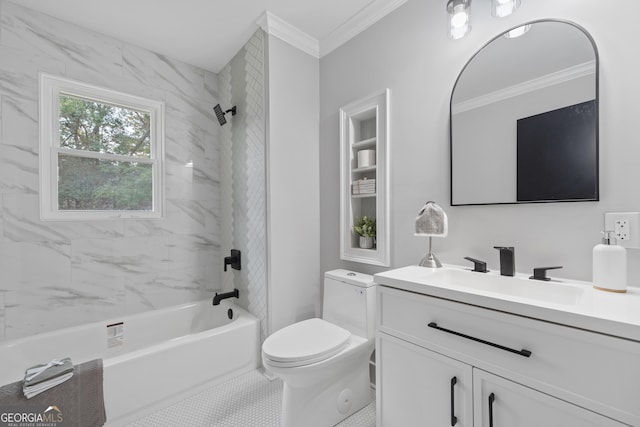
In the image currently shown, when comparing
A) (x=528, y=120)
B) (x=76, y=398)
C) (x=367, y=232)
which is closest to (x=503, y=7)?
(x=528, y=120)

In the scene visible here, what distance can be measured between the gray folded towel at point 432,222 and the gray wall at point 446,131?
10 centimetres

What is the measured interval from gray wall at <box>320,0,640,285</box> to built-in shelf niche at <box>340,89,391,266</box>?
7 centimetres

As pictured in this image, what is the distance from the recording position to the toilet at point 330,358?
1349 mm

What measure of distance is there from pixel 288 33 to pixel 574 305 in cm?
231

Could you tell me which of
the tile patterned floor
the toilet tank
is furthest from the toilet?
the tile patterned floor

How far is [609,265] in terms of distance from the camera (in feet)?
3.10

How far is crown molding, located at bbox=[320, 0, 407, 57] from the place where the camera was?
5.75 ft

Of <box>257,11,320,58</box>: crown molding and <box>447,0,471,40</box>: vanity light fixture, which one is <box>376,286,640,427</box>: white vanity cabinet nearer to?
<box>447,0,471,40</box>: vanity light fixture

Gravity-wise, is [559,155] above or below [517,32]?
below

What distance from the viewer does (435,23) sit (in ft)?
5.03

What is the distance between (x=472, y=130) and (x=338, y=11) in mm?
1287

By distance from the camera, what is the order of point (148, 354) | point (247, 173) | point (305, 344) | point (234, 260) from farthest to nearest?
point (234, 260) → point (247, 173) → point (148, 354) → point (305, 344)

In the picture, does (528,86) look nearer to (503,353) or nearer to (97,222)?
(503,353)

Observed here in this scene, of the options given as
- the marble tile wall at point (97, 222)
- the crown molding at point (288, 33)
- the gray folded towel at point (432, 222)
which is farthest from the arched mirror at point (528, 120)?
the marble tile wall at point (97, 222)
